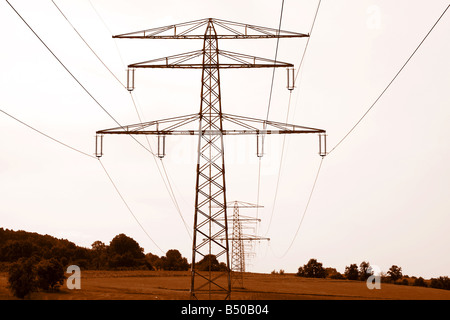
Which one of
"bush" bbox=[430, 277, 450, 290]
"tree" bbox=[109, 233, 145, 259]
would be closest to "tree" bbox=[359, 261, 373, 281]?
"bush" bbox=[430, 277, 450, 290]

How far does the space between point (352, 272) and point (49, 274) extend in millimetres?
127549

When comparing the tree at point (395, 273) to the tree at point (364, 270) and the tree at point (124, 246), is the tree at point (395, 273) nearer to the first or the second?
the tree at point (364, 270)

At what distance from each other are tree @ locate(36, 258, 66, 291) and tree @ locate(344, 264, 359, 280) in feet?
407

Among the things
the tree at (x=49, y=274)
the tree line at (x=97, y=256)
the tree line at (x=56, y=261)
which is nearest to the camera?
the tree line at (x=56, y=261)

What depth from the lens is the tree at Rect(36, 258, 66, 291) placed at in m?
67.6

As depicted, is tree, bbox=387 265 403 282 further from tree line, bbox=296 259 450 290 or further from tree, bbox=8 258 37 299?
tree, bbox=8 258 37 299

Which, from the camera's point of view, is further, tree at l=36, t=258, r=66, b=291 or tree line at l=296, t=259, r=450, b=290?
tree line at l=296, t=259, r=450, b=290

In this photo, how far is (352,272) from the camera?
17975 cm

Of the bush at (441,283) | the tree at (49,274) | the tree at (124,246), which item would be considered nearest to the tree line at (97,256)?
the tree at (124,246)

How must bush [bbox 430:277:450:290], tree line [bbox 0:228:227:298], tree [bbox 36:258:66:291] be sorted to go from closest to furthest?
1. tree line [bbox 0:228:227:298]
2. tree [bbox 36:258:66:291]
3. bush [bbox 430:277:450:290]

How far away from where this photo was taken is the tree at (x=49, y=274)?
67.6 metres

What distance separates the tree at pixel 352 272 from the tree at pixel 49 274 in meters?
124
